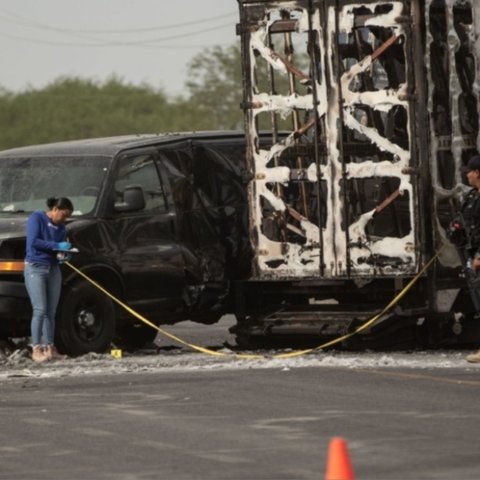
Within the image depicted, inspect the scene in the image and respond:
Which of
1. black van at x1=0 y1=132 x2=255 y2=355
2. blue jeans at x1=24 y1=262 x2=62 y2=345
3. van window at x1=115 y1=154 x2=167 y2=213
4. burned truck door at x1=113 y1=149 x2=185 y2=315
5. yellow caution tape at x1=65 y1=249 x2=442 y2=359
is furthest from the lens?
van window at x1=115 y1=154 x2=167 y2=213

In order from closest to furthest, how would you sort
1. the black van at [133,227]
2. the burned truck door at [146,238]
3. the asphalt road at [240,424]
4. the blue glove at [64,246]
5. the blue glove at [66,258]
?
the asphalt road at [240,424], the blue glove at [64,246], the blue glove at [66,258], the black van at [133,227], the burned truck door at [146,238]

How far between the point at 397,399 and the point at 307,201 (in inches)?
225

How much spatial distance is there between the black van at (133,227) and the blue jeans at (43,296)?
1.39 ft

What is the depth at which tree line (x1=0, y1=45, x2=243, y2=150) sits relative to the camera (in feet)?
314

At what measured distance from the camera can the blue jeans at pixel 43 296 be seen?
18641 millimetres

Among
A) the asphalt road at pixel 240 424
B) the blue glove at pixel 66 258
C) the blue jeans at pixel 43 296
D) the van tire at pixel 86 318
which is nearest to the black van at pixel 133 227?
the van tire at pixel 86 318

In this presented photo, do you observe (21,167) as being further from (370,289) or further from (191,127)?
(191,127)

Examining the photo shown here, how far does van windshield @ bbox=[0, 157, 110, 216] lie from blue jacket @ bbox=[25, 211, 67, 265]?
39.7 inches

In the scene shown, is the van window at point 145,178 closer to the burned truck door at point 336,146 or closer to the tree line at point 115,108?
the burned truck door at point 336,146

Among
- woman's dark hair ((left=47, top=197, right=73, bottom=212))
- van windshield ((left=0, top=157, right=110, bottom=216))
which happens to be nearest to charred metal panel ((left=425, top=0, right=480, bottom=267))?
van windshield ((left=0, top=157, right=110, bottom=216))

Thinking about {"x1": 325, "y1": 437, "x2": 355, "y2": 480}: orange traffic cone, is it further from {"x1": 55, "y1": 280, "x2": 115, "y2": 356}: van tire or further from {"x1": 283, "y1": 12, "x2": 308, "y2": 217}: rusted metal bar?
{"x1": 283, "y1": 12, "x2": 308, "y2": 217}: rusted metal bar

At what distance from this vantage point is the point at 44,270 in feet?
61.6

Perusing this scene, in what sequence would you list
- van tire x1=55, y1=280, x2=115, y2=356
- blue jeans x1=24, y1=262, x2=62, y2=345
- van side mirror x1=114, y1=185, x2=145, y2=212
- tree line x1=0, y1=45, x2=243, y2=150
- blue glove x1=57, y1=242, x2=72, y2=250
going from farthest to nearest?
tree line x1=0, y1=45, x2=243, y2=150 < van side mirror x1=114, y1=185, x2=145, y2=212 < van tire x1=55, y1=280, x2=115, y2=356 < blue glove x1=57, y1=242, x2=72, y2=250 < blue jeans x1=24, y1=262, x2=62, y2=345

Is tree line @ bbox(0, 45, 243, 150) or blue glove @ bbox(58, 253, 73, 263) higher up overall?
tree line @ bbox(0, 45, 243, 150)
